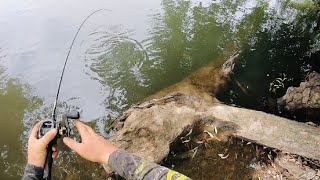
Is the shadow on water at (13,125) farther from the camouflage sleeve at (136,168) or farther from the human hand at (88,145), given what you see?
the camouflage sleeve at (136,168)

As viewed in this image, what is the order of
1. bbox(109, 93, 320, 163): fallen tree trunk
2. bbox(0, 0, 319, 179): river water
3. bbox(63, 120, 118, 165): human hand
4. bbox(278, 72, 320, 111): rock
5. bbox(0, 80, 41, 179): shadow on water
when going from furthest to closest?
1. bbox(0, 0, 319, 179): river water
2. bbox(278, 72, 320, 111): rock
3. bbox(0, 80, 41, 179): shadow on water
4. bbox(109, 93, 320, 163): fallen tree trunk
5. bbox(63, 120, 118, 165): human hand

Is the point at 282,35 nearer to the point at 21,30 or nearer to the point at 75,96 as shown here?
the point at 75,96

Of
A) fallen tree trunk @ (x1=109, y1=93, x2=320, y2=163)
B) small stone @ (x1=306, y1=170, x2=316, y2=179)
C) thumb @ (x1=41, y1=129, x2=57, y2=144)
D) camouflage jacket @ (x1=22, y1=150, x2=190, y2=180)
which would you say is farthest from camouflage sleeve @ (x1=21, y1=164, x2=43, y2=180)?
small stone @ (x1=306, y1=170, x2=316, y2=179)

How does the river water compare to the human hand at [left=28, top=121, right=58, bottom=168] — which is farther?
the river water

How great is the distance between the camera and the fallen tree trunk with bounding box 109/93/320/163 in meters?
3.69

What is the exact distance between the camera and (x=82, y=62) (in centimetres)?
605

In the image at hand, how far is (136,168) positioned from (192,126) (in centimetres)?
156

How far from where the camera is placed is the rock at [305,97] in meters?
4.48

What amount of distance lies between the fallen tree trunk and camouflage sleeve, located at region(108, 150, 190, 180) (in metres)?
1.06

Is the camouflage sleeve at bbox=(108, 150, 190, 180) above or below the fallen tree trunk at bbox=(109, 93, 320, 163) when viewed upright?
above

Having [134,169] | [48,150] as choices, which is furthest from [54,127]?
[134,169]

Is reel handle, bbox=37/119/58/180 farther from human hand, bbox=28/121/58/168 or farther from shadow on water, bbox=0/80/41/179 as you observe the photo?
shadow on water, bbox=0/80/41/179

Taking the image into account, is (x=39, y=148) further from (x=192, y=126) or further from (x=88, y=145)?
(x=192, y=126)

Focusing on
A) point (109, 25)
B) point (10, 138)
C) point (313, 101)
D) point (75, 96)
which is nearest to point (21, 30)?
point (109, 25)
